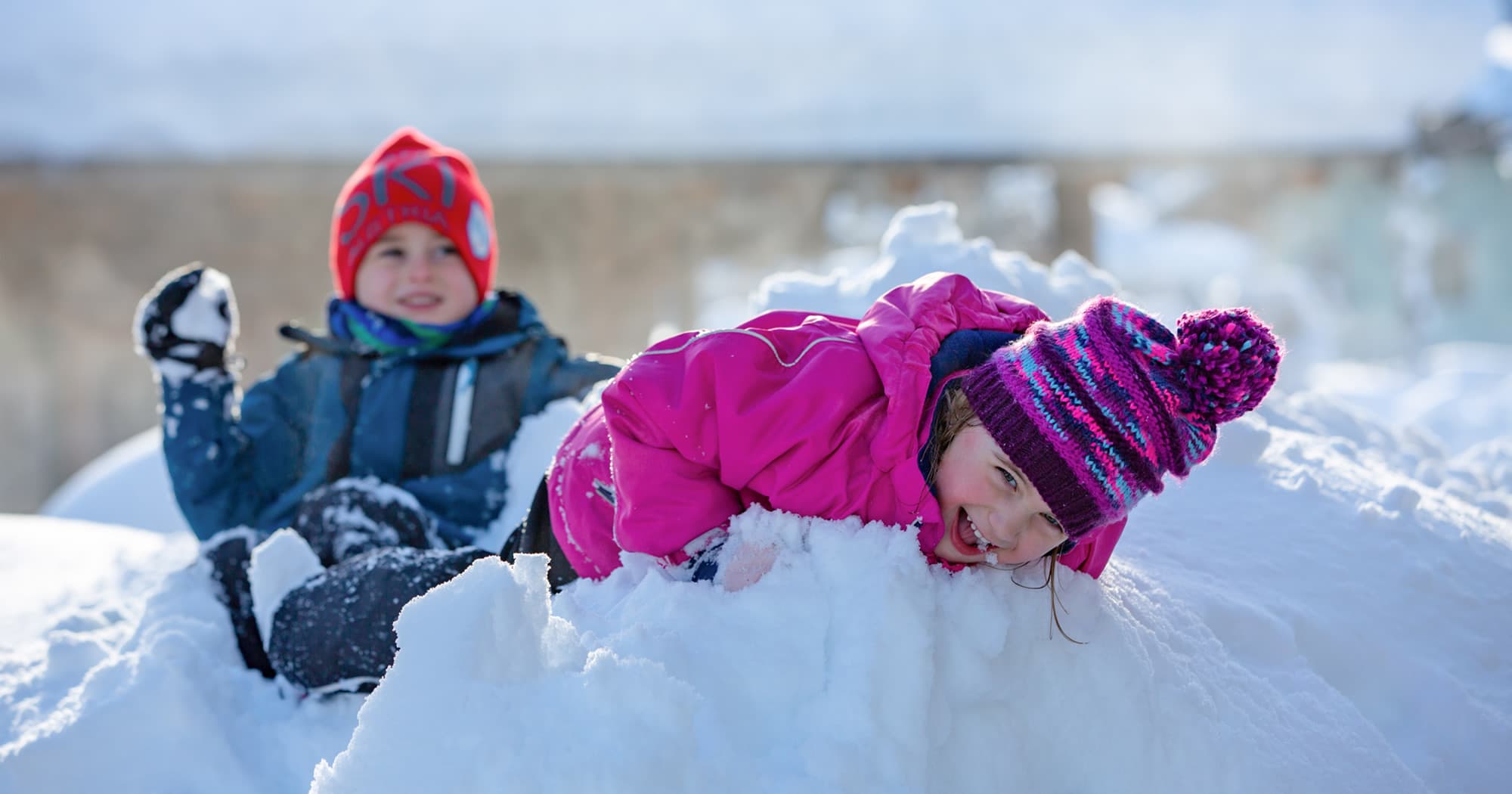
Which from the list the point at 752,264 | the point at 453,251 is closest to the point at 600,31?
the point at 752,264

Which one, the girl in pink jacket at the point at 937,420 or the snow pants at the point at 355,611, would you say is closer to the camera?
the girl in pink jacket at the point at 937,420

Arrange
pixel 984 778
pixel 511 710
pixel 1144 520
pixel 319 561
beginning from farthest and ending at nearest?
pixel 319 561 → pixel 1144 520 → pixel 984 778 → pixel 511 710

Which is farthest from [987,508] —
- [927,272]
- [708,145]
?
[708,145]

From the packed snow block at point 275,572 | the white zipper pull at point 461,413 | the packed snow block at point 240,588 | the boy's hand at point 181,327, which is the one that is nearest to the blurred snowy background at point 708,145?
the white zipper pull at point 461,413

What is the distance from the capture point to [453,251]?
6.90ft

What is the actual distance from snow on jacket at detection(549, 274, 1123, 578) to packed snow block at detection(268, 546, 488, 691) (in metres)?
0.40

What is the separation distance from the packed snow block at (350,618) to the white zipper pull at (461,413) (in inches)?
18.3

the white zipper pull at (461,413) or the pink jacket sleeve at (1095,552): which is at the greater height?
the pink jacket sleeve at (1095,552)

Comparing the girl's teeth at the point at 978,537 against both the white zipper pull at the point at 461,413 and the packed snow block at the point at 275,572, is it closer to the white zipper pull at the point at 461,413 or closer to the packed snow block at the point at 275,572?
the packed snow block at the point at 275,572

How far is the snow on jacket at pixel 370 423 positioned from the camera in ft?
6.31

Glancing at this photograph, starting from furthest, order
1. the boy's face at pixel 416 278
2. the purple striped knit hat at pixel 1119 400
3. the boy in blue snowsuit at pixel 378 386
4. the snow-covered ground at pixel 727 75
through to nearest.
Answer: the snow-covered ground at pixel 727 75 < the boy's face at pixel 416 278 < the boy in blue snowsuit at pixel 378 386 < the purple striped knit hat at pixel 1119 400

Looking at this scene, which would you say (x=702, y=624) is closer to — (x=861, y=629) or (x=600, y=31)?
(x=861, y=629)

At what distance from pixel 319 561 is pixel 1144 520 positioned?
3.76ft

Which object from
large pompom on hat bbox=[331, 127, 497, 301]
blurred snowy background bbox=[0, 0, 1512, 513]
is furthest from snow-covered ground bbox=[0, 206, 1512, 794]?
blurred snowy background bbox=[0, 0, 1512, 513]
